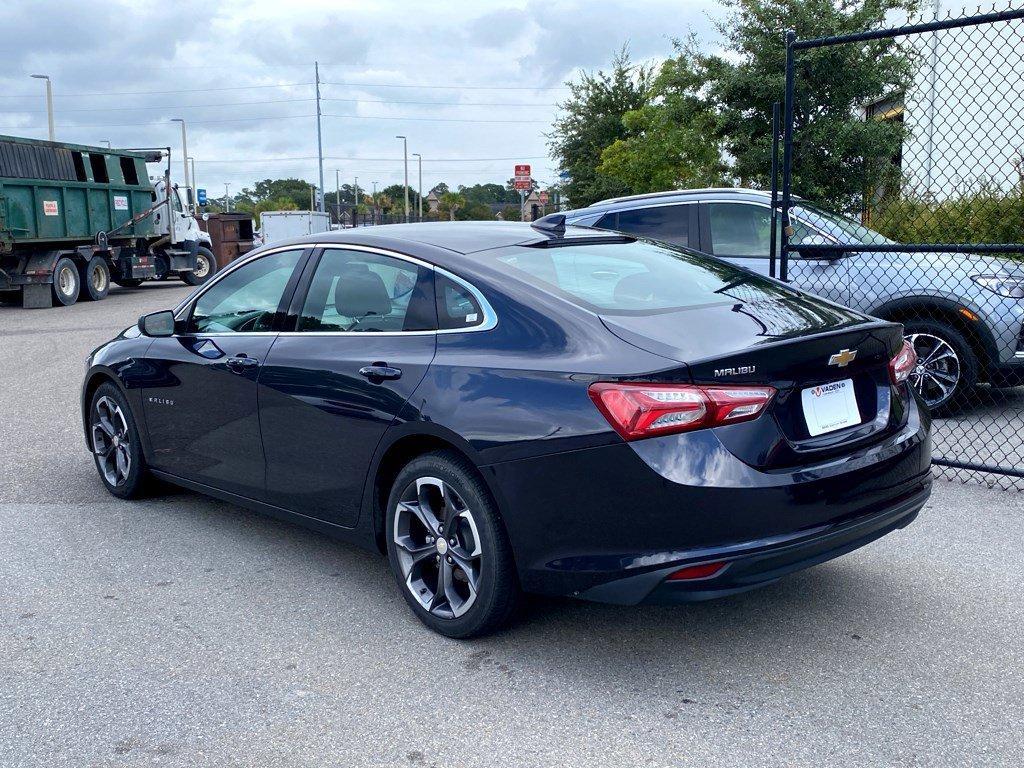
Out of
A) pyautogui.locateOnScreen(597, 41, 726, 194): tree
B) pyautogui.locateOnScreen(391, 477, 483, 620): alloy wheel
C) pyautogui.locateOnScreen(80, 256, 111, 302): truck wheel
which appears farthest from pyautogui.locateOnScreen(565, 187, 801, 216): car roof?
pyautogui.locateOnScreen(80, 256, 111, 302): truck wheel

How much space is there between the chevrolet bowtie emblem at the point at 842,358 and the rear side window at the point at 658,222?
4929 millimetres

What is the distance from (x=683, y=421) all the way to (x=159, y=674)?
6.60 feet

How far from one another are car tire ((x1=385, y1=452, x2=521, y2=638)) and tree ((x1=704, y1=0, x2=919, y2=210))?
32.7 feet

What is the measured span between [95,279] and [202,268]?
5.84 meters

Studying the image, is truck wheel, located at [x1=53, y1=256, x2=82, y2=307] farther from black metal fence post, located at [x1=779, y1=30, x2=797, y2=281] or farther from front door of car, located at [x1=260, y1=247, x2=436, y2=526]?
front door of car, located at [x1=260, y1=247, x2=436, y2=526]

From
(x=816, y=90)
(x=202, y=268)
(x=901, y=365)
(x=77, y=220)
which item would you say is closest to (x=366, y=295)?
(x=901, y=365)

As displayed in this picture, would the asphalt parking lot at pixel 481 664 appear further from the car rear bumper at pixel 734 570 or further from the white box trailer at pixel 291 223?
the white box trailer at pixel 291 223

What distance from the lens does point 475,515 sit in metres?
3.58

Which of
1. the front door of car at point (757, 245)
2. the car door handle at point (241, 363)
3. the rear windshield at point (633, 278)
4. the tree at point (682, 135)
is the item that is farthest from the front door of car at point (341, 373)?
the tree at point (682, 135)

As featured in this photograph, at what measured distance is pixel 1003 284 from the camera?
22.9ft

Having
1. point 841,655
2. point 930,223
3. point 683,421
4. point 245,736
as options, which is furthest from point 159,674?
point 930,223

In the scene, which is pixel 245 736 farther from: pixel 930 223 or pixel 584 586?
pixel 930 223

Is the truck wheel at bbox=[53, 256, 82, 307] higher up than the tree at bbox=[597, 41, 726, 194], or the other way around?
the tree at bbox=[597, 41, 726, 194]

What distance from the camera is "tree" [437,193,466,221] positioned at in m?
98.6
